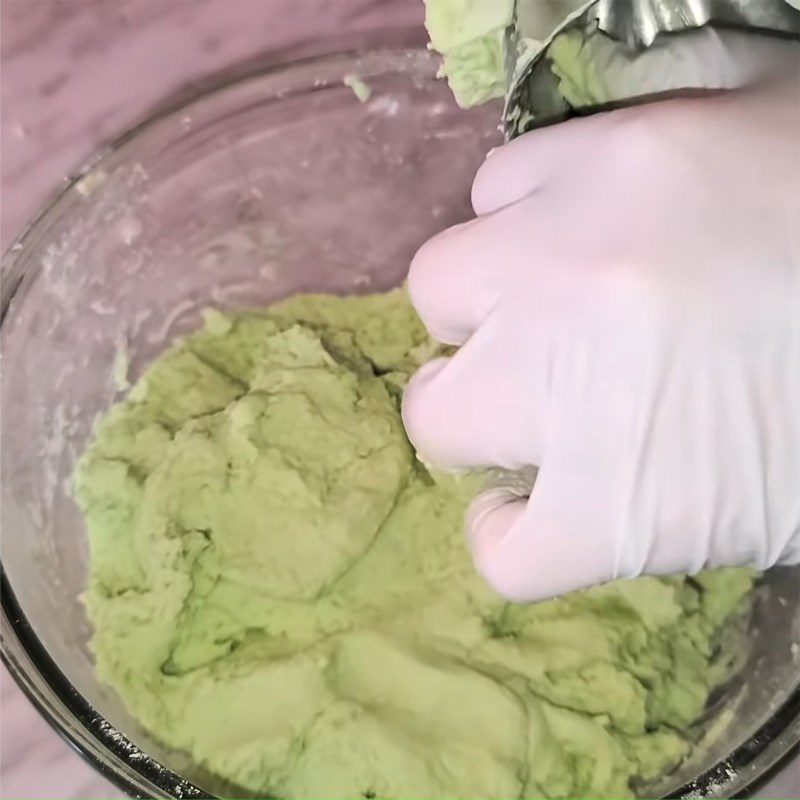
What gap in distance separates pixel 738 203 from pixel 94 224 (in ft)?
1.73

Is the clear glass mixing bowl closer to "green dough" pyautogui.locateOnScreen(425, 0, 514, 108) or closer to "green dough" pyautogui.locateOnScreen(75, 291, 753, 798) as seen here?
"green dough" pyautogui.locateOnScreen(75, 291, 753, 798)

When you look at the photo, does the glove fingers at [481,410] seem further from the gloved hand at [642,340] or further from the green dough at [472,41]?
the green dough at [472,41]

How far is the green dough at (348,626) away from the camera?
703 millimetres

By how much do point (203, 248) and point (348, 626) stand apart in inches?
13.8

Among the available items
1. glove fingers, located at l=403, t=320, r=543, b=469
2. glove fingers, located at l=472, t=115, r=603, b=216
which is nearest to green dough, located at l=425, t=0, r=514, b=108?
glove fingers, located at l=472, t=115, r=603, b=216

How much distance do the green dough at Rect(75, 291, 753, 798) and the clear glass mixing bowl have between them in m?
0.03

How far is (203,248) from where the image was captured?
0.89 m

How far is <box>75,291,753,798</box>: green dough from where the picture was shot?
0.70 m

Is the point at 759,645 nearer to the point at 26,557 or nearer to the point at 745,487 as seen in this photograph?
the point at 745,487

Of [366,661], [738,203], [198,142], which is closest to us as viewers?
[738,203]

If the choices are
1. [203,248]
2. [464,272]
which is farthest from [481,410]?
[203,248]

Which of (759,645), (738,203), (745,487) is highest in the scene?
(738,203)

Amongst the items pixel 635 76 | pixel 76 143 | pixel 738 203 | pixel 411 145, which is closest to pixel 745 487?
pixel 738 203

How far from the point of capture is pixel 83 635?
0.78 metres
